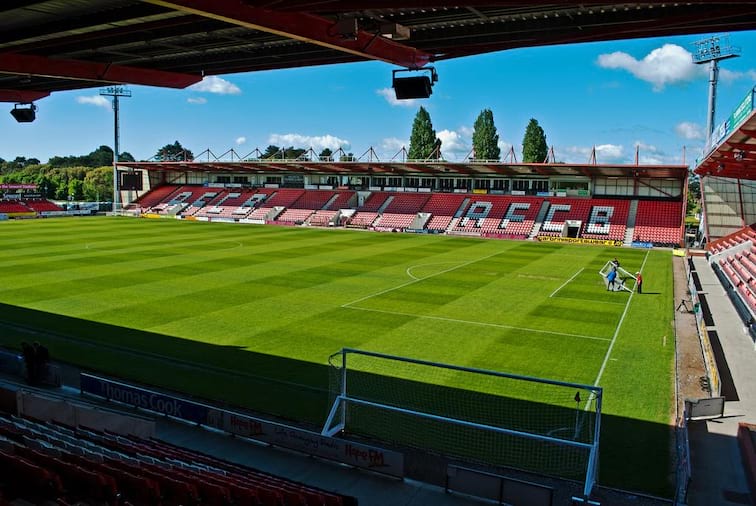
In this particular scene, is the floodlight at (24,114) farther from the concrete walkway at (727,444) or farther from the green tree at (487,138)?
the green tree at (487,138)

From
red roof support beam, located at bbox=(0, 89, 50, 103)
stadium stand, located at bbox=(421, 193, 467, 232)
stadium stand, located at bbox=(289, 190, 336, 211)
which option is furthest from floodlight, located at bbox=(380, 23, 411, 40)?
stadium stand, located at bbox=(289, 190, 336, 211)

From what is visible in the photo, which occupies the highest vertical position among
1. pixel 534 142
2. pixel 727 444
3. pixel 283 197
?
pixel 534 142

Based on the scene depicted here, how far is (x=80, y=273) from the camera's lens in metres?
28.4

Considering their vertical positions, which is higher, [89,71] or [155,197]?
[89,71]

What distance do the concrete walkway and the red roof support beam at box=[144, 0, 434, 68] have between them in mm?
10488

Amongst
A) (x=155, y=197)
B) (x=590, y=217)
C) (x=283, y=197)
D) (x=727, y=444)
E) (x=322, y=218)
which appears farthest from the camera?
(x=155, y=197)

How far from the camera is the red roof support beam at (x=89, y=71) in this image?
52.9ft

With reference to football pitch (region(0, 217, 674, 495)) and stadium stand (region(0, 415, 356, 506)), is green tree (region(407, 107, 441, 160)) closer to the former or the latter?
football pitch (region(0, 217, 674, 495))

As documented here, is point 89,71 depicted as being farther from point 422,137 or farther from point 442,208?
point 422,137

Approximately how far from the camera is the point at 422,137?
9700 centimetres

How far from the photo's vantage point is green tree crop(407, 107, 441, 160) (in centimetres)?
9619

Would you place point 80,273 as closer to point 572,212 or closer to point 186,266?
point 186,266

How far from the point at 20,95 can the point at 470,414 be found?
2081cm

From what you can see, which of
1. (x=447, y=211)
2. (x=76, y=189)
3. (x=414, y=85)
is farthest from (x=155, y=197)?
(x=414, y=85)
